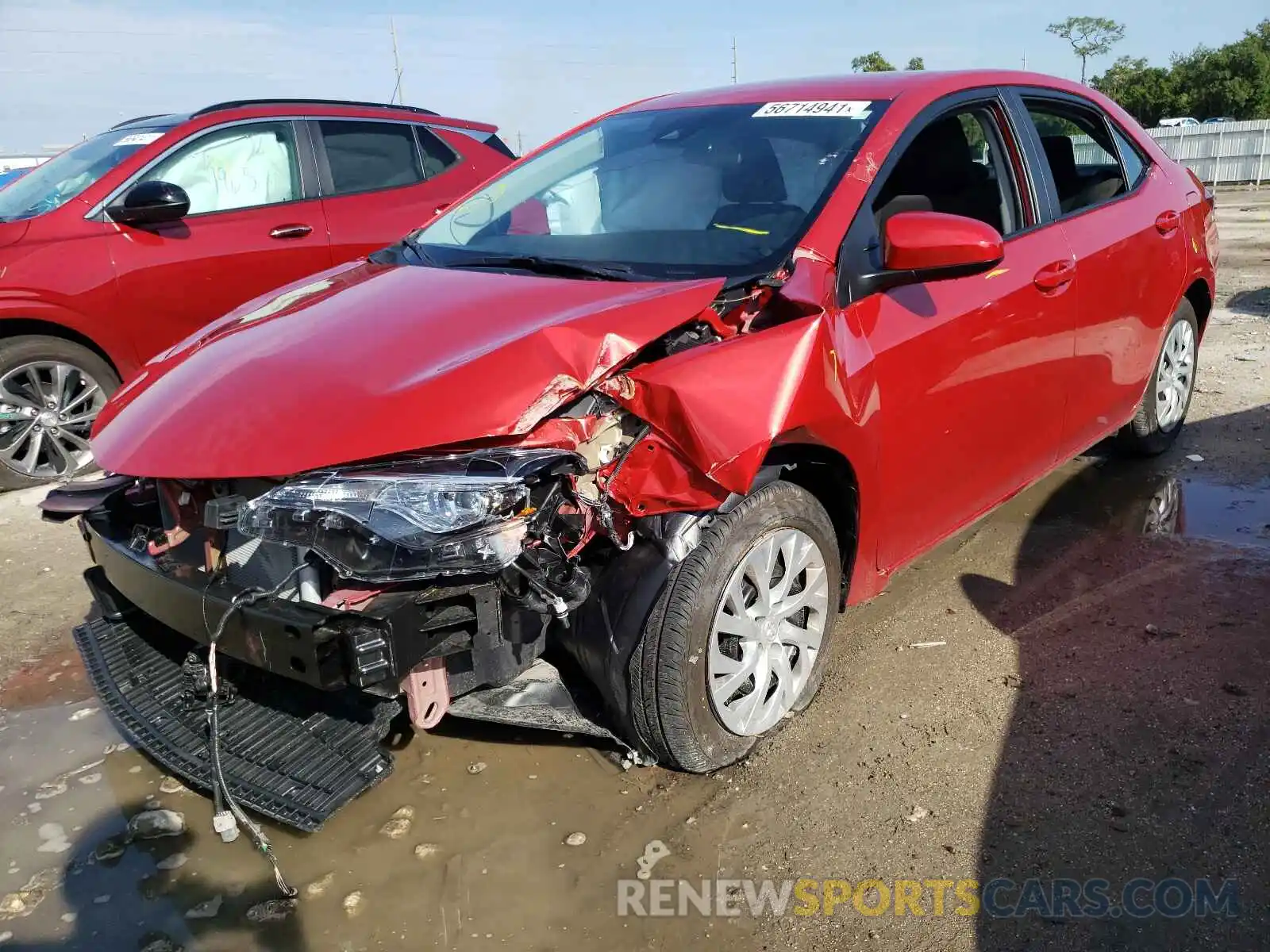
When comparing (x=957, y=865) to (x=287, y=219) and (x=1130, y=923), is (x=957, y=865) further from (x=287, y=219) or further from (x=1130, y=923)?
(x=287, y=219)

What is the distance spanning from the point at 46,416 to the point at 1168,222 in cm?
546

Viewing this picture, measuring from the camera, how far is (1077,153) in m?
4.29

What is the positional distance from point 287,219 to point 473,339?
148 inches

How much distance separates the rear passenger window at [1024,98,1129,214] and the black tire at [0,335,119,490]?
459 cm

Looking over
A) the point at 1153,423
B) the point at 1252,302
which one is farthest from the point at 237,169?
the point at 1252,302

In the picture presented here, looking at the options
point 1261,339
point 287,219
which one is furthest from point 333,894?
point 1261,339

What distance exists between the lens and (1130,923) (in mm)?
2137

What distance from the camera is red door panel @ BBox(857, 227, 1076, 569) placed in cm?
289

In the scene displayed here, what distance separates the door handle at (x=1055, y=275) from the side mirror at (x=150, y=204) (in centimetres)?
412

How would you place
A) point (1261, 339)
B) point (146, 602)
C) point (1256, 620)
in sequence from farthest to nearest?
1. point (1261, 339)
2. point (1256, 620)
3. point (146, 602)

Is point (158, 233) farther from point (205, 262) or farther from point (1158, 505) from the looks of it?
point (1158, 505)

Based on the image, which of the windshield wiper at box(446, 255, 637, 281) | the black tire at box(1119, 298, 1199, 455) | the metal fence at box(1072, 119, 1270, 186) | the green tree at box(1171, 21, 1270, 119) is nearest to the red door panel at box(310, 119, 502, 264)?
the windshield wiper at box(446, 255, 637, 281)

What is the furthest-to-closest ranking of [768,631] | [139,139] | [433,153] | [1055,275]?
1. [433,153]
2. [139,139]
3. [1055,275]
4. [768,631]

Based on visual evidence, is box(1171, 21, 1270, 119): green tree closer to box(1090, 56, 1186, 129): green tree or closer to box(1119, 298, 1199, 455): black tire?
box(1090, 56, 1186, 129): green tree
